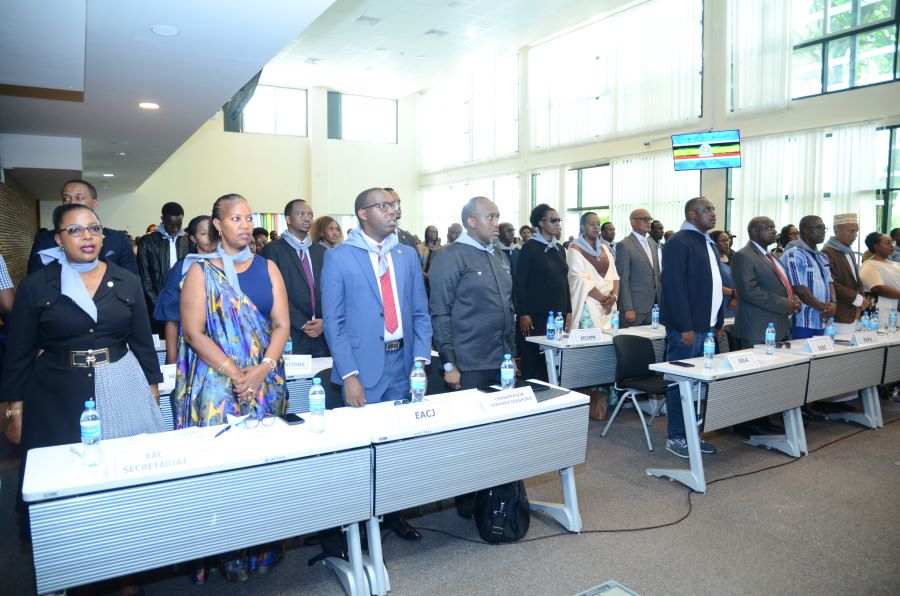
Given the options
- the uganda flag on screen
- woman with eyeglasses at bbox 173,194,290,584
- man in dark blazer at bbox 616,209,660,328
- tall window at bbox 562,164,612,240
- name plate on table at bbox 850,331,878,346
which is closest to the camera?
woman with eyeglasses at bbox 173,194,290,584

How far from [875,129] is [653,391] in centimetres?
622

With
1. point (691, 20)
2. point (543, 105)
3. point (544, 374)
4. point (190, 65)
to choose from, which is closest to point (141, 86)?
point (190, 65)

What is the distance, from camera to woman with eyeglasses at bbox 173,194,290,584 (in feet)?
7.64

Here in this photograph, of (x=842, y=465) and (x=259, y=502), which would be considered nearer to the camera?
(x=259, y=502)

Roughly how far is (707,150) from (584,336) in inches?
236

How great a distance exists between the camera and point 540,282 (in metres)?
4.80

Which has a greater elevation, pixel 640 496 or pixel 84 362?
pixel 84 362

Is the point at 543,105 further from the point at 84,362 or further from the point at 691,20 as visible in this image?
the point at 84,362

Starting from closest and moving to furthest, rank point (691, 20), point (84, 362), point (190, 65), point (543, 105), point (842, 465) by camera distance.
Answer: point (84, 362) < point (842, 465) < point (190, 65) < point (691, 20) < point (543, 105)

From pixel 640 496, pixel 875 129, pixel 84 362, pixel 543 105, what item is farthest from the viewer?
pixel 543 105

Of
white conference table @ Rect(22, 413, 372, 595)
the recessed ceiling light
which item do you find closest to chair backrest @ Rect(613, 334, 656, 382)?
white conference table @ Rect(22, 413, 372, 595)

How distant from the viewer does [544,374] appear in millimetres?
4801

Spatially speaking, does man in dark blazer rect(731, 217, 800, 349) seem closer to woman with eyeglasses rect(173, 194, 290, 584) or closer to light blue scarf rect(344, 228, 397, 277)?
light blue scarf rect(344, 228, 397, 277)

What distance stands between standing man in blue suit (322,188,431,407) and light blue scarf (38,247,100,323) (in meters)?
0.90
